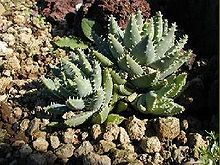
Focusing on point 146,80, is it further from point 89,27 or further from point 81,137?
point 89,27

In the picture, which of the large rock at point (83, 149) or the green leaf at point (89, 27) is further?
the green leaf at point (89, 27)

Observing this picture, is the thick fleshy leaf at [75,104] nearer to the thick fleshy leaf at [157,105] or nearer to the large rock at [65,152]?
the large rock at [65,152]

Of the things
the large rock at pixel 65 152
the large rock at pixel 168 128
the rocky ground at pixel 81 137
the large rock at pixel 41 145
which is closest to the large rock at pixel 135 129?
the rocky ground at pixel 81 137

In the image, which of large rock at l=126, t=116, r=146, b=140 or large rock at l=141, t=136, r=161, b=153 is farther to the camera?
large rock at l=126, t=116, r=146, b=140

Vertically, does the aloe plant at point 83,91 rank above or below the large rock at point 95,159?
above

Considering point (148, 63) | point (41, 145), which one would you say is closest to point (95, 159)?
point (41, 145)

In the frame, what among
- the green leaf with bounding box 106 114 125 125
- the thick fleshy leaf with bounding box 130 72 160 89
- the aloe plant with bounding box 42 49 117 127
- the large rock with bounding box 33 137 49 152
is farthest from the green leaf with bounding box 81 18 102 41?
the large rock with bounding box 33 137 49 152

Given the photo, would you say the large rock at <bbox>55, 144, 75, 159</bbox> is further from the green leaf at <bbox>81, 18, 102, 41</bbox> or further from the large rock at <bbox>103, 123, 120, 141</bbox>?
the green leaf at <bbox>81, 18, 102, 41</bbox>

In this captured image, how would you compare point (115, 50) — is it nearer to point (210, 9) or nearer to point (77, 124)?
point (77, 124)
